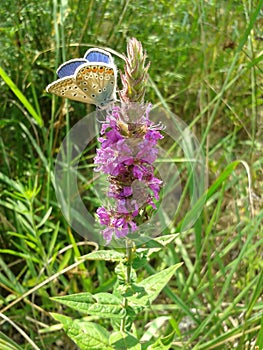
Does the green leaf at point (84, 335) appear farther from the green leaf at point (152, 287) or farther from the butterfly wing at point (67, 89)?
the butterfly wing at point (67, 89)

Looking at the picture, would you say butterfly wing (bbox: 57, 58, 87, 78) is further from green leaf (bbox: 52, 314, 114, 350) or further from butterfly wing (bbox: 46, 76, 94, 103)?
green leaf (bbox: 52, 314, 114, 350)

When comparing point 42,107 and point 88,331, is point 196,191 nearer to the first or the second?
point 88,331

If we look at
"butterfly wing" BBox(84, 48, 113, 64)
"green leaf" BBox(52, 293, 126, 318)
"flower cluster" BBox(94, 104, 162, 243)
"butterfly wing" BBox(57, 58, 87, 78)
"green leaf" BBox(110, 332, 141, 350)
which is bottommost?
"green leaf" BBox(110, 332, 141, 350)

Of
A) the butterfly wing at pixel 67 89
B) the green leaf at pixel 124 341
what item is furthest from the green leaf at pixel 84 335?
the butterfly wing at pixel 67 89

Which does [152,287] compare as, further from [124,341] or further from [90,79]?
[90,79]

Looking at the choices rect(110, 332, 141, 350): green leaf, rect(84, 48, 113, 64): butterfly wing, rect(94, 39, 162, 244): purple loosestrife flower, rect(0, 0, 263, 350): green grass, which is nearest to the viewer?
rect(94, 39, 162, 244): purple loosestrife flower

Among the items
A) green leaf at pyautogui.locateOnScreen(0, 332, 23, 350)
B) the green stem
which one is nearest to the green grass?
green leaf at pyautogui.locateOnScreen(0, 332, 23, 350)

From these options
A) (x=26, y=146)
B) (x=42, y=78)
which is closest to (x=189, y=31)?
(x=42, y=78)
